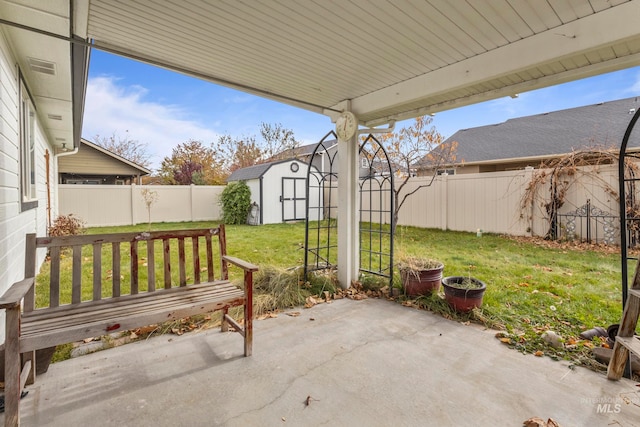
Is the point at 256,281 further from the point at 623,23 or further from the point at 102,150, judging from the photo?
the point at 102,150

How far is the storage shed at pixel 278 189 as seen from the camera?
11.3 meters

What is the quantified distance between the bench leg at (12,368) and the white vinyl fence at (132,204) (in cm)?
1025

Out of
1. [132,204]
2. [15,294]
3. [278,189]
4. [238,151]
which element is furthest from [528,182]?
[238,151]

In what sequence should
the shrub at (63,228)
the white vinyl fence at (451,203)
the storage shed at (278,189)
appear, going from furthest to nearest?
the storage shed at (278,189) → the white vinyl fence at (451,203) → the shrub at (63,228)

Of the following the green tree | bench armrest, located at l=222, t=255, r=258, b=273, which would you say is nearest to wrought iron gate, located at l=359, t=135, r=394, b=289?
bench armrest, located at l=222, t=255, r=258, b=273

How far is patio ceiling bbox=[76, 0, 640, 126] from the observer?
1919mm

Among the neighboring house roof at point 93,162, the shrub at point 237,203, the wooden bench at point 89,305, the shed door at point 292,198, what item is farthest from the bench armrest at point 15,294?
the neighboring house roof at point 93,162

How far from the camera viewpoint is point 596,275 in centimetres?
418

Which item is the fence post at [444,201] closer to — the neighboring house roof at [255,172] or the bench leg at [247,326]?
the neighboring house roof at [255,172]

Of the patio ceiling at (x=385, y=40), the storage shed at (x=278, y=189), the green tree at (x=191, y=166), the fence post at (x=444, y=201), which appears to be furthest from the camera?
the green tree at (x=191, y=166)

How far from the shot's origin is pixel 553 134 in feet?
34.1

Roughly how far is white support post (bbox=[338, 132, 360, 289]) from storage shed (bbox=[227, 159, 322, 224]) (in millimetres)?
7186

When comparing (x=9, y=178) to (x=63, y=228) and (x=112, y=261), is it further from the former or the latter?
(x=63, y=228)

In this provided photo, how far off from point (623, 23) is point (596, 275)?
3594mm
